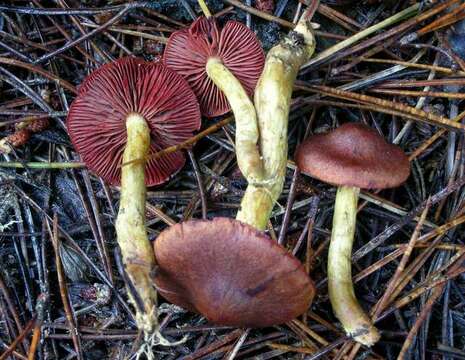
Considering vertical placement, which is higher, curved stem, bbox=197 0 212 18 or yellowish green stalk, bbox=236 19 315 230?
curved stem, bbox=197 0 212 18

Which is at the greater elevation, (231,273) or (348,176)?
(348,176)

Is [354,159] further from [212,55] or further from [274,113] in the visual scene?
[212,55]

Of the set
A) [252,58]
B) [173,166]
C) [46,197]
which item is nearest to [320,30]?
[252,58]

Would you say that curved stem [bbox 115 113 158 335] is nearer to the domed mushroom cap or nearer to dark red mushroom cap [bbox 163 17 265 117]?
the domed mushroom cap

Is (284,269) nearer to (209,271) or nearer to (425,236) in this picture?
(209,271)

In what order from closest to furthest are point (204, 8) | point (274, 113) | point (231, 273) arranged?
1. point (231, 273)
2. point (274, 113)
3. point (204, 8)

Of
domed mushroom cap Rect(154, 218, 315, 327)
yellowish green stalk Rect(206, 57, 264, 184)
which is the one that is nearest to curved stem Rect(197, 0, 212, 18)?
yellowish green stalk Rect(206, 57, 264, 184)

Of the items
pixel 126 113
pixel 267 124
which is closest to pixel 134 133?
pixel 126 113
